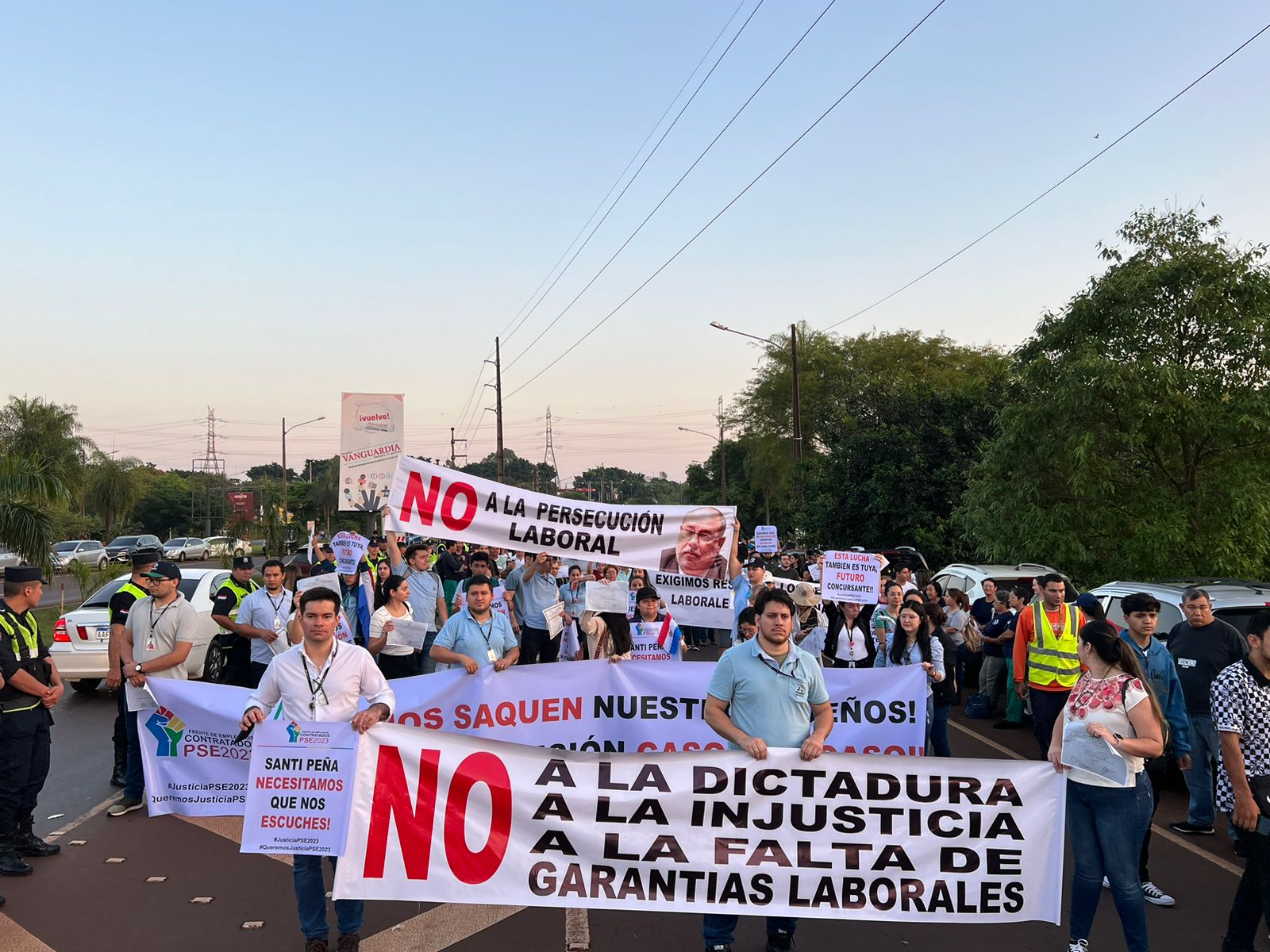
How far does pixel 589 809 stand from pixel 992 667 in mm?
7634

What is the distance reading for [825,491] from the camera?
29.0 m

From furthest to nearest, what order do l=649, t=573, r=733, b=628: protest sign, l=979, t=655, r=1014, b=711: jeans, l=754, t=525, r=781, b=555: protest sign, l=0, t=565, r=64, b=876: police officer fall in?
l=754, t=525, r=781, b=555: protest sign, l=979, t=655, r=1014, b=711: jeans, l=649, t=573, r=733, b=628: protest sign, l=0, t=565, r=64, b=876: police officer

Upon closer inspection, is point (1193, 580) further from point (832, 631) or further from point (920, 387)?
point (920, 387)

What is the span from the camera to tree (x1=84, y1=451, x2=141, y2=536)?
192 ft

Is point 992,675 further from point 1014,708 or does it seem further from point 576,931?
point 576,931

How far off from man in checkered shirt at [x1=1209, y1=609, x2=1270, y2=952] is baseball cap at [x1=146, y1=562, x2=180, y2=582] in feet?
21.4

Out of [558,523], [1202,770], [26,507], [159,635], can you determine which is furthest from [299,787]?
[26,507]

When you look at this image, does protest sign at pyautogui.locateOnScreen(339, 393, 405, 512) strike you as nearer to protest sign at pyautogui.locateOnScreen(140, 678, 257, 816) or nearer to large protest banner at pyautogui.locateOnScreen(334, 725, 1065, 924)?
protest sign at pyautogui.locateOnScreen(140, 678, 257, 816)

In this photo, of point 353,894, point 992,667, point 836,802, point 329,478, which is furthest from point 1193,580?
point 329,478

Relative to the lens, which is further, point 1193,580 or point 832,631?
point 1193,580

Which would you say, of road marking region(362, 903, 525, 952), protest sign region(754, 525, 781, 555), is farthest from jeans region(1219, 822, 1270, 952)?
protest sign region(754, 525, 781, 555)

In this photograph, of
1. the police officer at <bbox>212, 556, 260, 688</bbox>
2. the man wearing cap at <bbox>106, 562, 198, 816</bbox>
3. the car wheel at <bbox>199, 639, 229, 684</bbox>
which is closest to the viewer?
the man wearing cap at <bbox>106, 562, 198, 816</bbox>

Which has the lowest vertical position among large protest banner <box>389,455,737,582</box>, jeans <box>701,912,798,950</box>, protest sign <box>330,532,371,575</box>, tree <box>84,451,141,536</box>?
jeans <box>701,912,798,950</box>

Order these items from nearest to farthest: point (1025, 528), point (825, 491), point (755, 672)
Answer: point (755, 672), point (1025, 528), point (825, 491)
